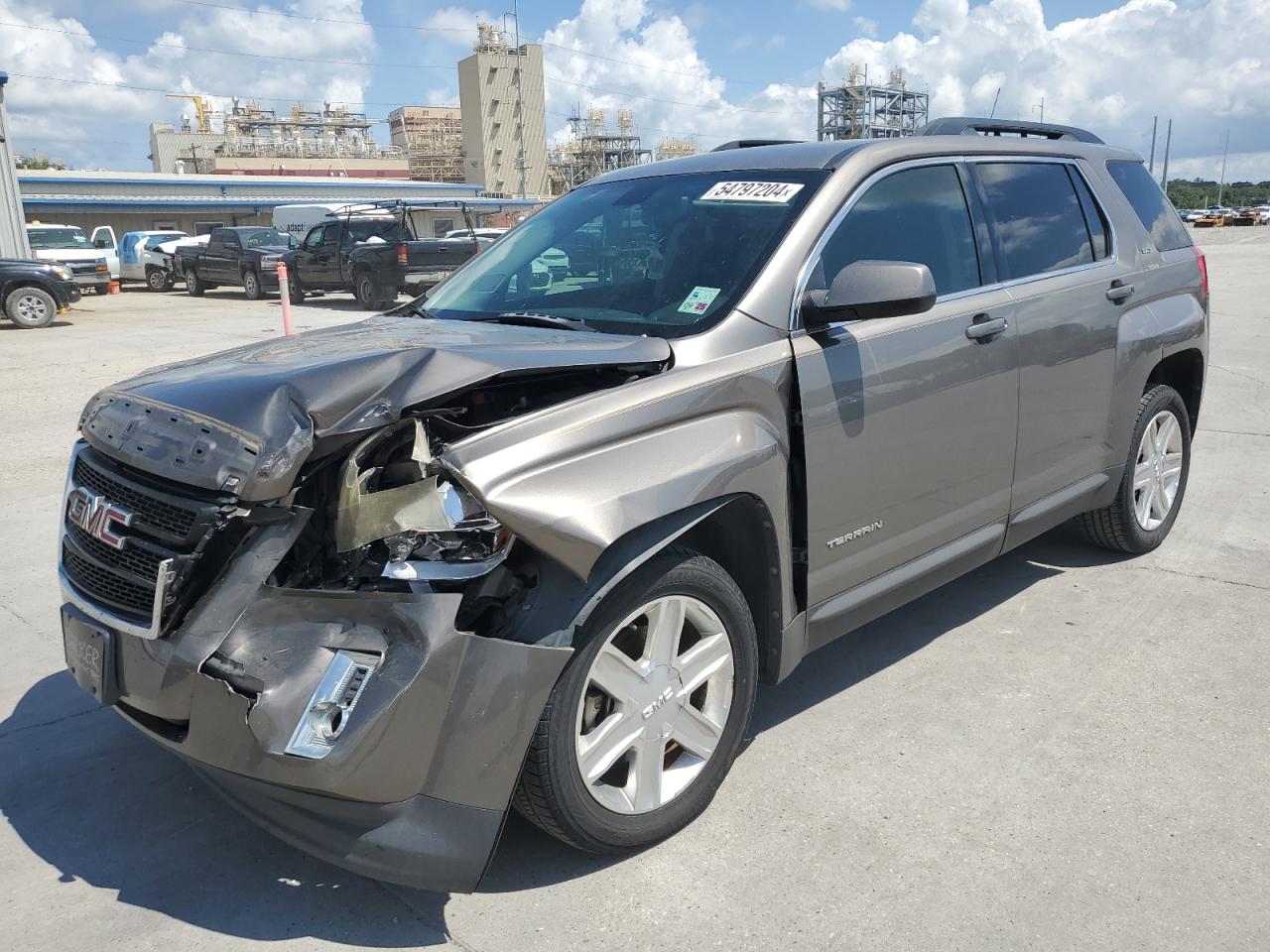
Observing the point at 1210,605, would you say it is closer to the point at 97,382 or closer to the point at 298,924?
the point at 298,924

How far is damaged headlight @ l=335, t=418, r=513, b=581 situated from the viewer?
2.52 m

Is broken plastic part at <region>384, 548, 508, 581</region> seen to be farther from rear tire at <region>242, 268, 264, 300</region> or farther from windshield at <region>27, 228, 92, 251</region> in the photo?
windshield at <region>27, 228, 92, 251</region>

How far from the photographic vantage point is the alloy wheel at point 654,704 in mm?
2773

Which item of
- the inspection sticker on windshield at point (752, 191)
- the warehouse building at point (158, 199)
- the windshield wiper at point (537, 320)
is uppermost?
the warehouse building at point (158, 199)

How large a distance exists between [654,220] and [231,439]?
1813 millimetres

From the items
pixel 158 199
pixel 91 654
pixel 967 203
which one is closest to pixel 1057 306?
pixel 967 203

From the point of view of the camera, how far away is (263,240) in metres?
26.7

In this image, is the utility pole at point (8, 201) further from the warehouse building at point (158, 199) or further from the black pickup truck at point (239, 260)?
the warehouse building at point (158, 199)

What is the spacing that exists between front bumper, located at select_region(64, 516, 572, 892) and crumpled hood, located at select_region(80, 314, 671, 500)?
201 mm

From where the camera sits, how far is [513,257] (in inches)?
Result: 167

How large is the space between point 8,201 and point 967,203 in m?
25.2

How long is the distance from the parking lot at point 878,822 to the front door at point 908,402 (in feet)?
1.79

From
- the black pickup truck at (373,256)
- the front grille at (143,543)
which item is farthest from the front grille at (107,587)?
the black pickup truck at (373,256)

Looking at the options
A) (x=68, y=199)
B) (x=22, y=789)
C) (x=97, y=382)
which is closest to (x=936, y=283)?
(x=22, y=789)
